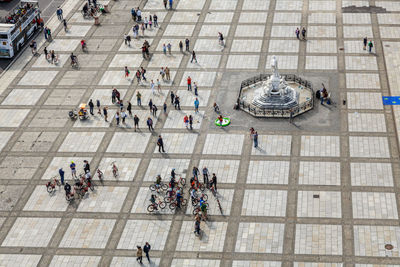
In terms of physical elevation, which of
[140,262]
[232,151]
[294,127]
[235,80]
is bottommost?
[140,262]

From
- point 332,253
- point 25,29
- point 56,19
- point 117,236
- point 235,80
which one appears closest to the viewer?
point 332,253

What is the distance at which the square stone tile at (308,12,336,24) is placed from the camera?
90.0 metres

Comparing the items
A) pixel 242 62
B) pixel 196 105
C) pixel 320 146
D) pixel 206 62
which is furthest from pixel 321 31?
pixel 320 146

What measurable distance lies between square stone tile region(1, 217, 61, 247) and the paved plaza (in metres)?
0.12

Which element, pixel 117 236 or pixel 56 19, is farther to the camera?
pixel 56 19

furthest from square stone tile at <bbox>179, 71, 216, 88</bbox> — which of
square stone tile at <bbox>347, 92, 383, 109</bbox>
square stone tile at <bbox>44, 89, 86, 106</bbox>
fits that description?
square stone tile at <bbox>347, 92, 383, 109</bbox>

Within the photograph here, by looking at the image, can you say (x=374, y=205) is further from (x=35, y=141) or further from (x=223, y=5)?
(x=223, y=5)

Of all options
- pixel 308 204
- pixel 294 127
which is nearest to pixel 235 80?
pixel 294 127

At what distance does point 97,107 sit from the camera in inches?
2933

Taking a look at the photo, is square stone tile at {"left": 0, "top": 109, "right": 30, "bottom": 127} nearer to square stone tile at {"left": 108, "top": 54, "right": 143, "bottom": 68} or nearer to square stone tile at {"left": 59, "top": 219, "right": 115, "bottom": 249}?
square stone tile at {"left": 108, "top": 54, "right": 143, "bottom": 68}

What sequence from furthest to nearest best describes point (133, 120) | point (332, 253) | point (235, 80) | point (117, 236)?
1. point (235, 80)
2. point (133, 120)
3. point (117, 236)
4. point (332, 253)

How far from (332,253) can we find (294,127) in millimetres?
19076

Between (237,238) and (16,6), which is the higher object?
(16,6)

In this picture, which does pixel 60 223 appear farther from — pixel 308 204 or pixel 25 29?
pixel 25 29
